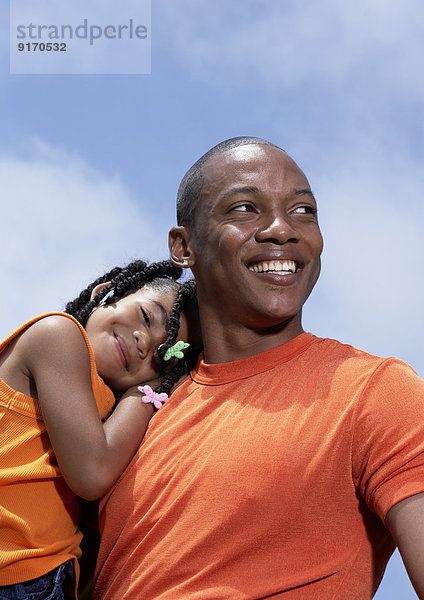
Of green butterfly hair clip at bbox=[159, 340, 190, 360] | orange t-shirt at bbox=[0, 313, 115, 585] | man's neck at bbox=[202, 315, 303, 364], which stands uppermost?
man's neck at bbox=[202, 315, 303, 364]

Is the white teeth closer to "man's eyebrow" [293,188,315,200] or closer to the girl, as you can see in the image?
"man's eyebrow" [293,188,315,200]

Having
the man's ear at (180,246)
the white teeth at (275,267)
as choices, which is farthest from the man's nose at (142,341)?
the white teeth at (275,267)

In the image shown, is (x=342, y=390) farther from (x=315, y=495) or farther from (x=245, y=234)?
(x=245, y=234)

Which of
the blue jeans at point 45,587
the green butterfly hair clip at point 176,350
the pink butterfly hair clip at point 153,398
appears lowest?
the blue jeans at point 45,587

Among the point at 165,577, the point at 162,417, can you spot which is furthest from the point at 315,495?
the point at 162,417

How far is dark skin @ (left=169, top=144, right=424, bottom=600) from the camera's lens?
2676 millimetres

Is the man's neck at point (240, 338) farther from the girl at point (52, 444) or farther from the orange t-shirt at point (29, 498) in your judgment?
the orange t-shirt at point (29, 498)

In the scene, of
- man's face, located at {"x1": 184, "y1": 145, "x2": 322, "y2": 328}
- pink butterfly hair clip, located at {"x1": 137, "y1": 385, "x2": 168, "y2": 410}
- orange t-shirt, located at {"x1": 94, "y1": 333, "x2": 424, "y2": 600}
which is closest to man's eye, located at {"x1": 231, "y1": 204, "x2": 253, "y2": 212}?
man's face, located at {"x1": 184, "y1": 145, "x2": 322, "y2": 328}

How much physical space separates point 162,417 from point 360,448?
0.91 m

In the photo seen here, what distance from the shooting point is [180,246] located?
306cm

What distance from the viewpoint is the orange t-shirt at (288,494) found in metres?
2.06

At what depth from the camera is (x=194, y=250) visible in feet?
9.65

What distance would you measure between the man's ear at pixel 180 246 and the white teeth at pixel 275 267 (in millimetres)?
385

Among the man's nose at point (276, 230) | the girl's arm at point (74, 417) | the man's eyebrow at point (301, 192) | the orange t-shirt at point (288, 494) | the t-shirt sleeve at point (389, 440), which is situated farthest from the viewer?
the man's eyebrow at point (301, 192)
